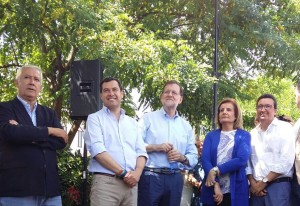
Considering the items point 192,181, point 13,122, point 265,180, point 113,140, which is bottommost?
point 192,181

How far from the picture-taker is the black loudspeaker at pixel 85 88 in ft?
19.7

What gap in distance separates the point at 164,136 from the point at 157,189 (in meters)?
0.50

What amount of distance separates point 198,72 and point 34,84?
440 cm

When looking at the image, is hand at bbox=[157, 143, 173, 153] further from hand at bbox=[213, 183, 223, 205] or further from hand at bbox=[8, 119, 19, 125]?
hand at bbox=[8, 119, 19, 125]

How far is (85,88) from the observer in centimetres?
607

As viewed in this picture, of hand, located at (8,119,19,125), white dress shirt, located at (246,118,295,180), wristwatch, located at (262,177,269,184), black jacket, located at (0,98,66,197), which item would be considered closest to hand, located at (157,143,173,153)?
white dress shirt, located at (246,118,295,180)

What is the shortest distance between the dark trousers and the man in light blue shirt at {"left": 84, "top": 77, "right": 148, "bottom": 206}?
212 millimetres

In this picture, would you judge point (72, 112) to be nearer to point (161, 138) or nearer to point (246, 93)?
point (161, 138)

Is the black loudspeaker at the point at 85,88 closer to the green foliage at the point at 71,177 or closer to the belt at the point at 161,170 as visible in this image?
the green foliage at the point at 71,177

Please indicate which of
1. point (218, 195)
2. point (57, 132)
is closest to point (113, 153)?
point (57, 132)

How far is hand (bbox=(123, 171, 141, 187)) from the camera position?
3.81 m

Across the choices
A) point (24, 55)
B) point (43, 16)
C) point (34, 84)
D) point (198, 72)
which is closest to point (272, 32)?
point (198, 72)

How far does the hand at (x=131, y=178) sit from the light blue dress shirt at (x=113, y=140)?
0.26 feet

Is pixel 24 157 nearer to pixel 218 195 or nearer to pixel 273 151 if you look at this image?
pixel 218 195
